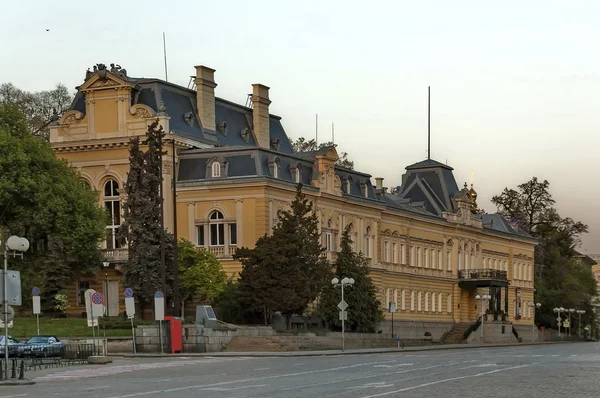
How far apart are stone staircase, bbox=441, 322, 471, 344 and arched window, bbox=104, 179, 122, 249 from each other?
3407 cm

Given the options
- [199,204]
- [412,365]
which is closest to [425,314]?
[199,204]

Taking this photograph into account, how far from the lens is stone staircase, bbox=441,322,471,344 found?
10686 centimetres

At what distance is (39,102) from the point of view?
104875 mm

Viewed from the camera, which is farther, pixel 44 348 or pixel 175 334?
pixel 175 334

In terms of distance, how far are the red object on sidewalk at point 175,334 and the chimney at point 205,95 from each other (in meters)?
24.3

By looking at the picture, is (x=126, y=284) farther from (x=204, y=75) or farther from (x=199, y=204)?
(x=204, y=75)

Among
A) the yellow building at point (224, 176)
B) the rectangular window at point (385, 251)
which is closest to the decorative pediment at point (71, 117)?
the yellow building at point (224, 176)

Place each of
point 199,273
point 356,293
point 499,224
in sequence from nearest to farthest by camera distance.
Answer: point 199,273, point 356,293, point 499,224

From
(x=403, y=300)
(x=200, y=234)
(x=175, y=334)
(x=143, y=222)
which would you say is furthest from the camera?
(x=403, y=300)

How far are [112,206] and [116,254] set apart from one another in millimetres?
3757

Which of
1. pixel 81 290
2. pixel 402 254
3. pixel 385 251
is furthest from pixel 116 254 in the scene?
pixel 402 254

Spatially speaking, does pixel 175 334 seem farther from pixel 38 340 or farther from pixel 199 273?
pixel 199 273

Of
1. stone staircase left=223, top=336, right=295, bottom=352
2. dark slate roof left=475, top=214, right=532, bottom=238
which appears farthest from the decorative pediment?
dark slate roof left=475, top=214, right=532, bottom=238

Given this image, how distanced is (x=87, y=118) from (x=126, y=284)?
14.1 meters
